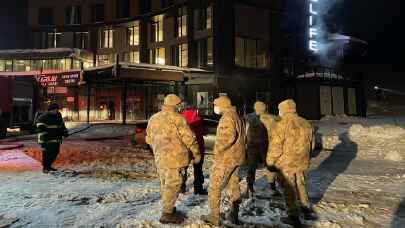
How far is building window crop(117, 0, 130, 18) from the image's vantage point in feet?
133

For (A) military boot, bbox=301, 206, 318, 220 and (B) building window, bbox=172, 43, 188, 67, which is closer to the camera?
(A) military boot, bbox=301, 206, 318, 220

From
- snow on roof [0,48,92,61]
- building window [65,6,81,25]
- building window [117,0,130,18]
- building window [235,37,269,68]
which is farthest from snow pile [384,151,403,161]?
building window [65,6,81,25]

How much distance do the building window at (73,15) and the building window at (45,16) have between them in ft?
7.52

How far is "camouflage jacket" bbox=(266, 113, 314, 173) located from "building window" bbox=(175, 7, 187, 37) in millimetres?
28787

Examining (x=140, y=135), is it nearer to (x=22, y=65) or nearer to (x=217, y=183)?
(x=217, y=183)

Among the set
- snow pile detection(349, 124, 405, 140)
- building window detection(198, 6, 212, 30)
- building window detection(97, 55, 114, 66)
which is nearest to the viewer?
snow pile detection(349, 124, 405, 140)

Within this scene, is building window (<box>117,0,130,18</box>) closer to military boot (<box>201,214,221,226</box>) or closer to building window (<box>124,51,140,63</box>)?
building window (<box>124,51,140,63</box>)

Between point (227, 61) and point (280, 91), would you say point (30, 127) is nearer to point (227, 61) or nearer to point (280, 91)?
point (227, 61)

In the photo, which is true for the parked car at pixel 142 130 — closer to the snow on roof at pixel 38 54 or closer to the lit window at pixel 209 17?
the lit window at pixel 209 17

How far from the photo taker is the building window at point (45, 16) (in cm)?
4425

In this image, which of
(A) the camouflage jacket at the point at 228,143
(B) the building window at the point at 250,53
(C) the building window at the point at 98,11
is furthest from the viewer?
(C) the building window at the point at 98,11

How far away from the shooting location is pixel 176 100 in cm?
504

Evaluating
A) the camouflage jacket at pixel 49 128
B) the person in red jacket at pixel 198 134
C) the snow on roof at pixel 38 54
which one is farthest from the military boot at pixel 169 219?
the snow on roof at pixel 38 54

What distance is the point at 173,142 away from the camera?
493 cm
